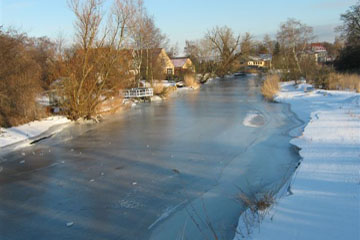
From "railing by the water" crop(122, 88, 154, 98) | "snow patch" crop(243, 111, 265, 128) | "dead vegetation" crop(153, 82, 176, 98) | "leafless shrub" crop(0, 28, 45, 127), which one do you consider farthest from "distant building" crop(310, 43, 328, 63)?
"leafless shrub" crop(0, 28, 45, 127)

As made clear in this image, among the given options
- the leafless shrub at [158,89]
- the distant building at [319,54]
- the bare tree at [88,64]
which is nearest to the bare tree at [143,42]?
the leafless shrub at [158,89]

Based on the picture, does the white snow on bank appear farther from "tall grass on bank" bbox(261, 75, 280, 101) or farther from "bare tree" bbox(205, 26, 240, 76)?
"bare tree" bbox(205, 26, 240, 76)

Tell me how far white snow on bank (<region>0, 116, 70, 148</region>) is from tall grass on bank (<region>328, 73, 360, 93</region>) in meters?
15.4

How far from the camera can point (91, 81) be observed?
13883 millimetres

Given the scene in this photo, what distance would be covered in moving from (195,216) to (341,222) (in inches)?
73.7

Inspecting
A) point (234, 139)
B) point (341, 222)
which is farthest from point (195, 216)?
point (234, 139)

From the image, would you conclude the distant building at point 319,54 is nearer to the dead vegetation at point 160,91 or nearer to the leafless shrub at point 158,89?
the dead vegetation at point 160,91

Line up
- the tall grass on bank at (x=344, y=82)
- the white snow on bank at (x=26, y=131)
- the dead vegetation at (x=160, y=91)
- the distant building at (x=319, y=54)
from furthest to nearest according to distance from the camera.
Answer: the distant building at (x=319, y=54), the dead vegetation at (x=160, y=91), the tall grass on bank at (x=344, y=82), the white snow on bank at (x=26, y=131)

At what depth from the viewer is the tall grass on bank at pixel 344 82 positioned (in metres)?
17.4

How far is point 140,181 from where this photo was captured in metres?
5.77

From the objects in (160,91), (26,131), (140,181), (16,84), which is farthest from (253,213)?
(160,91)

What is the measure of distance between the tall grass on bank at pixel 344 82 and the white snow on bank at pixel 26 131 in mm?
15416

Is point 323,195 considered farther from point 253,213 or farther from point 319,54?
point 319,54

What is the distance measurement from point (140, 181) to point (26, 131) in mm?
6652
